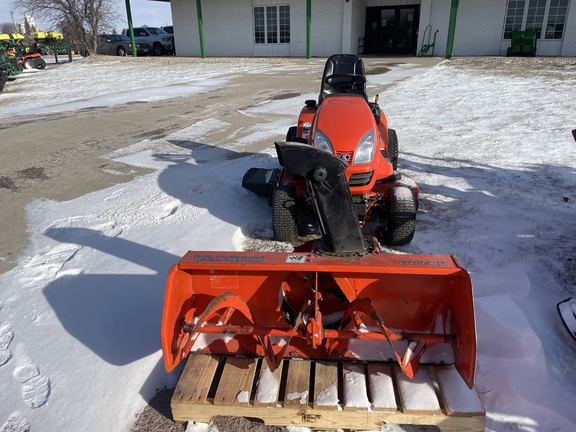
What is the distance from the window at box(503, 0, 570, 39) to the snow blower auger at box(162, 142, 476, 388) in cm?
1902

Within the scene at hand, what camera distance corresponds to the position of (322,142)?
370 centimetres

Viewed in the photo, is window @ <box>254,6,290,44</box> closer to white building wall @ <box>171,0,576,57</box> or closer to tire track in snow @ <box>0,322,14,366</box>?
white building wall @ <box>171,0,576,57</box>

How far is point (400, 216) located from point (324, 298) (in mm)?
1345

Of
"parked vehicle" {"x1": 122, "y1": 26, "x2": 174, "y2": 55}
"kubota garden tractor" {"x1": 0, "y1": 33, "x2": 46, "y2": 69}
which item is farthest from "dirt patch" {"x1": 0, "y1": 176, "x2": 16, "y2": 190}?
"parked vehicle" {"x1": 122, "y1": 26, "x2": 174, "y2": 55}

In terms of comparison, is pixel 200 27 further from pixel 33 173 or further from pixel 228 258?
pixel 228 258

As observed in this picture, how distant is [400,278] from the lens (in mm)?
2570

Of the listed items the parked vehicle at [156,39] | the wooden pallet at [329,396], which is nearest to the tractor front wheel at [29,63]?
the parked vehicle at [156,39]

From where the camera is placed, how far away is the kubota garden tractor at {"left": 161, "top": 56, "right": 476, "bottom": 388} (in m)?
2.34

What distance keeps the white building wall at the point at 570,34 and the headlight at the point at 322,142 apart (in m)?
18.1

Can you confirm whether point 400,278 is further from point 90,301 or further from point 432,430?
point 90,301

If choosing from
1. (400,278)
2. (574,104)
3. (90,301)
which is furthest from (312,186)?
(574,104)

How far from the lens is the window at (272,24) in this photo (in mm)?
21938

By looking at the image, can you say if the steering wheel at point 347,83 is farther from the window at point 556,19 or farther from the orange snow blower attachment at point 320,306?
the window at point 556,19

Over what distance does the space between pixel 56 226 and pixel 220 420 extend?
3030mm
